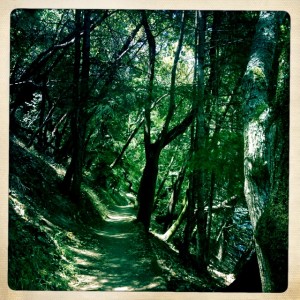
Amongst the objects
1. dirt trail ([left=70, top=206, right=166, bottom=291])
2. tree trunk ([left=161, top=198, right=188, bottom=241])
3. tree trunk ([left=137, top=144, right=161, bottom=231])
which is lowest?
dirt trail ([left=70, top=206, right=166, bottom=291])

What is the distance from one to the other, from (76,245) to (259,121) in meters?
2.02

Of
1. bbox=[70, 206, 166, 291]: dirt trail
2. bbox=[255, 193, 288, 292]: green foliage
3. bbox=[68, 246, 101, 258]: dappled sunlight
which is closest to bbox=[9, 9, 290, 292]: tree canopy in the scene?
bbox=[255, 193, 288, 292]: green foliage

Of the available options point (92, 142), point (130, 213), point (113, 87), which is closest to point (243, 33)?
point (113, 87)

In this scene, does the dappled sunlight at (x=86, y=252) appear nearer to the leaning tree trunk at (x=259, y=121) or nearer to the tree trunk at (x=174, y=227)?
the tree trunk at (x=174, y=227)

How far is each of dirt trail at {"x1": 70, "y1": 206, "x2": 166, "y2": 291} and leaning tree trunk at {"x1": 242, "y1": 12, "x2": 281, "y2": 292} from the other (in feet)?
3.41

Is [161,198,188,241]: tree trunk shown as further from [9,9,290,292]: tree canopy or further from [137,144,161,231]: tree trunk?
[137,144,161,231]: tree trunk

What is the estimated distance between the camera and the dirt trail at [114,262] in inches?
114

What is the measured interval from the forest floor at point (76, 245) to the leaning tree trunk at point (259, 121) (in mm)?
795

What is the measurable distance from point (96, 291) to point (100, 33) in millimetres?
2360

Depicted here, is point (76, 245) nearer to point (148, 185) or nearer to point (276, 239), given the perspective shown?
point (148, 185)

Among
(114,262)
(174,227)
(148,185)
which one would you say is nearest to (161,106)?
(148,185)

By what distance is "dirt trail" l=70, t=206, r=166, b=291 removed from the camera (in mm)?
2893

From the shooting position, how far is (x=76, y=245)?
301 cm

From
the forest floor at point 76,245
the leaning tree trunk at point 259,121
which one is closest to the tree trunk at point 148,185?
the forest floor at point 76,245
